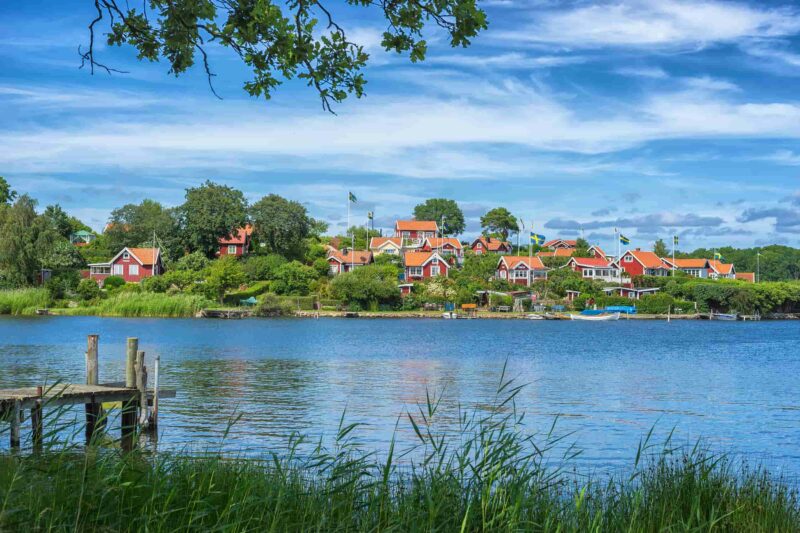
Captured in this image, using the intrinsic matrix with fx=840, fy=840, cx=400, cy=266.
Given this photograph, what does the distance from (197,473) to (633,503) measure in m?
4.83

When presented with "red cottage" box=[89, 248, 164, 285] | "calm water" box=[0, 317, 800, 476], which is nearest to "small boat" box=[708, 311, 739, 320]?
"calm water" box=[0, 317, 800, 476]

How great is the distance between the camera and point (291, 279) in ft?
309

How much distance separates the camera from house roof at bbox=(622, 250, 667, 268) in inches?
4712

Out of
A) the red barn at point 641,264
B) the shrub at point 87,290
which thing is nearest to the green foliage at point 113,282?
the shrub at point 87,290

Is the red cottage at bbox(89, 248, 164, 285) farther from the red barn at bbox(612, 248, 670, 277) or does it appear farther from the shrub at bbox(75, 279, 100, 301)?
the red barn at bbox(612, 248, 670, 277)

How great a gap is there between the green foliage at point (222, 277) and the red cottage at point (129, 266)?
299 inches

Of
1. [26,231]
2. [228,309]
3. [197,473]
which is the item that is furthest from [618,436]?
[26,231]

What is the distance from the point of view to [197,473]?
9328 millimetres

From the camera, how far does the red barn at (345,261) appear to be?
108 metres

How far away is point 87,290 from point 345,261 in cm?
3421

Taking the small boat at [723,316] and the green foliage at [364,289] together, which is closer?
the green foliage at [364,289]

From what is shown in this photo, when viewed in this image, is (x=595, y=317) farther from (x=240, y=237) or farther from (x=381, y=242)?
(x=381, y=242)

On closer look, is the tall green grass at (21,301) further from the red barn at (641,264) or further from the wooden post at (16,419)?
the red barn at (641,264)

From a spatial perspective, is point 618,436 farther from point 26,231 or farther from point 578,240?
point 578,240
